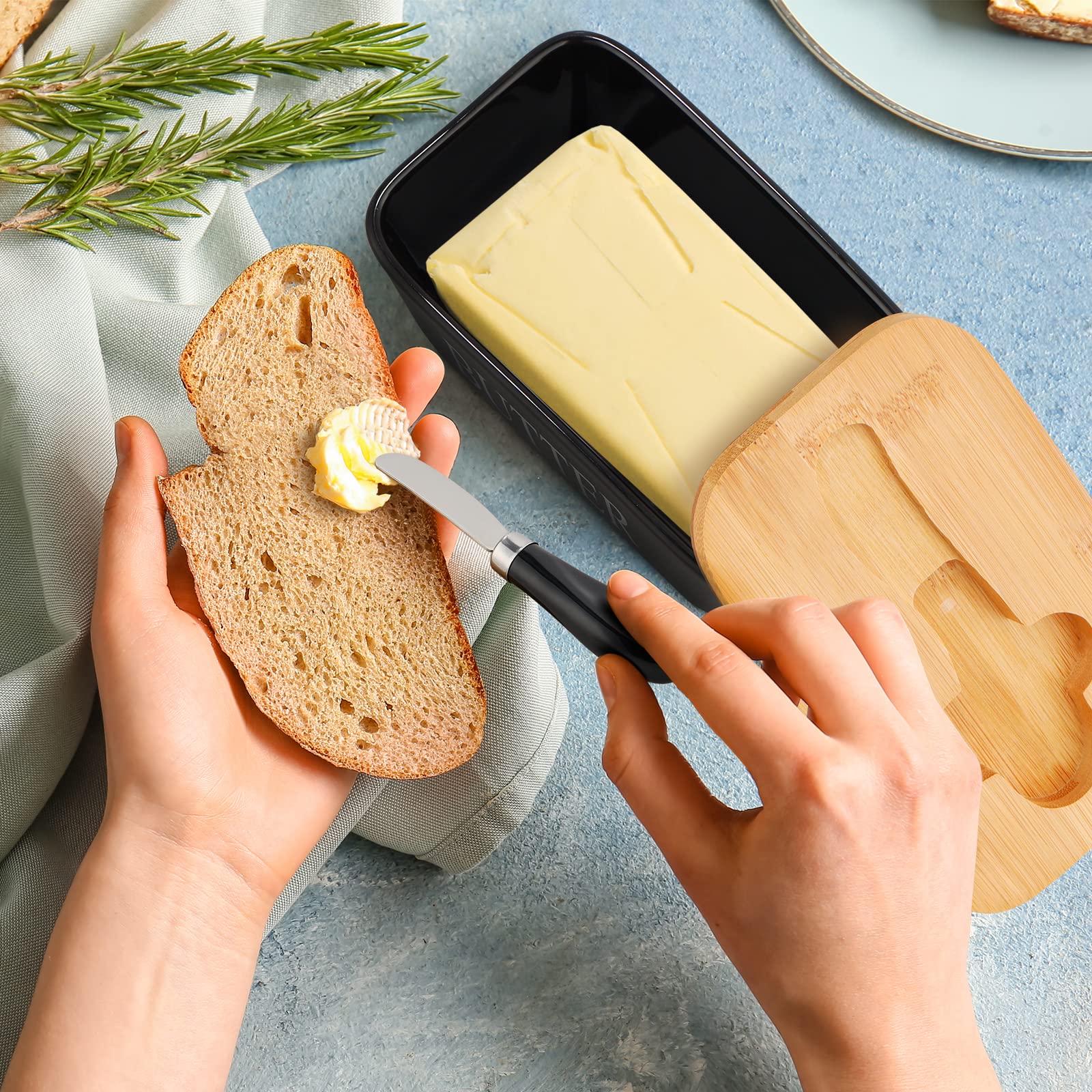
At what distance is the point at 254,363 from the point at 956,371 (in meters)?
0.74

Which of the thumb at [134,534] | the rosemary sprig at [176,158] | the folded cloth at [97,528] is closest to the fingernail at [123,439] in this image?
the thumb at [134,534]

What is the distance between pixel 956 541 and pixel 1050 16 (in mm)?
687

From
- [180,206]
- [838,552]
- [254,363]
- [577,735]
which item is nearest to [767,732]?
[838,552]

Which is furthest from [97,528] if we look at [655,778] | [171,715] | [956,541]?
[956,541]

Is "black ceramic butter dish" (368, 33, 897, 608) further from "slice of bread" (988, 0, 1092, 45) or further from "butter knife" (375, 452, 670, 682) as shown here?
"slice of bread" (988, 0, 1092, 45)

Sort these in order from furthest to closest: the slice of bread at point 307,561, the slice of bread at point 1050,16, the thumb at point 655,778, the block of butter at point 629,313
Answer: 1. the slice of bread at point 1050,16
2. the block of butter at point 629,313
3. the slice of bread at point 307,561
4. the thumb at point 655,778

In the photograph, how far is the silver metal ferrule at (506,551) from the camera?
827 millimetres

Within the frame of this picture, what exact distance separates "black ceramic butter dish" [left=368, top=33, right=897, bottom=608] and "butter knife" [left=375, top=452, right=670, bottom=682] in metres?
0.20

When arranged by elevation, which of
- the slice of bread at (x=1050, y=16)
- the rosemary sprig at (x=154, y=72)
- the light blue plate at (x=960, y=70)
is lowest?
the rosemary sprig at (x=154, y=72)

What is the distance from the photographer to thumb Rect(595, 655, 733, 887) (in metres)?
0.74

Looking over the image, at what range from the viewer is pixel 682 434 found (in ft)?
3.30

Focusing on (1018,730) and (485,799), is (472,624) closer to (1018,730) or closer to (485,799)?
(485,799)

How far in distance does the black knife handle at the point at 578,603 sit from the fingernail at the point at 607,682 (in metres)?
0.02

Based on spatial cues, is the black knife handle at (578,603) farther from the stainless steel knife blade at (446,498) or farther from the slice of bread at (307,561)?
the slice of bread at (307,561)
